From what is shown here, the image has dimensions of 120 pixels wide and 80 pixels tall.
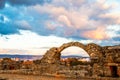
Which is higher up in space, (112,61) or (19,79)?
(112,61)

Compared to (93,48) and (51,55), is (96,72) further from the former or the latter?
(51,55)

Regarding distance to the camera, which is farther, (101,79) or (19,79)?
(19,79)

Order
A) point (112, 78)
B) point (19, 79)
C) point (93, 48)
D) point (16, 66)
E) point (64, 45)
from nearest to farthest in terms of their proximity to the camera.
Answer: point (112, 78)
point (19, 79)
point (16, 66)
point (93, 48)
point (64, 45)

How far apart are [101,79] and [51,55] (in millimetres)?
19168

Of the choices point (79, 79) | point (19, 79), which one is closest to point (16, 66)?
point (19, 79)

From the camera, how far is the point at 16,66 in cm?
2334

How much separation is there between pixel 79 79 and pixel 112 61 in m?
1.59

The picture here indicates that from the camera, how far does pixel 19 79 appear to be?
11.5 meters

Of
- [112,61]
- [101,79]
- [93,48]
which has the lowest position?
[101,79]

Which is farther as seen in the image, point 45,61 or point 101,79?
point 45,61

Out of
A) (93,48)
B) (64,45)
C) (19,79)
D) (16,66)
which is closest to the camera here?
(19,79)

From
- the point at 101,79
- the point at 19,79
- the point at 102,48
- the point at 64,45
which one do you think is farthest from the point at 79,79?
the point at 64,45

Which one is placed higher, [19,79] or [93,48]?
[93,48]

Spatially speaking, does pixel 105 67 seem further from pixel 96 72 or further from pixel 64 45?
pixel 64 45
